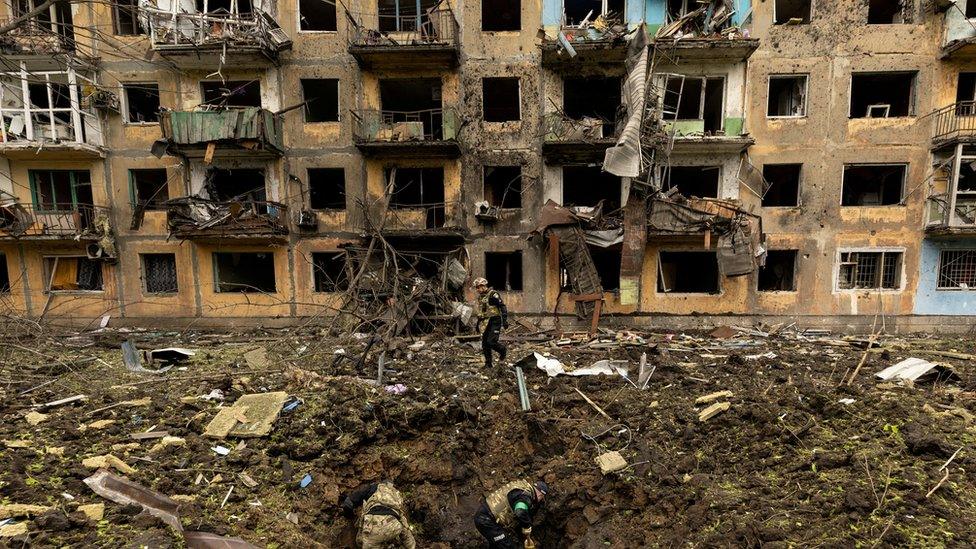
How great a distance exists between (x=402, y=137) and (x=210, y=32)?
756 centimetres

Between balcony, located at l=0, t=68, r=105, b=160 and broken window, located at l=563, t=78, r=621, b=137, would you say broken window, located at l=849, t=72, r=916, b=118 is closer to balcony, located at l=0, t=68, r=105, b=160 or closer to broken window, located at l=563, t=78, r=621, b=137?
broken window, located at l=563, t=78, r=621, b=137

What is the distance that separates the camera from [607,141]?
14320 millimetres

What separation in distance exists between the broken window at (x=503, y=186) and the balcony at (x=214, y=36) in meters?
8.52

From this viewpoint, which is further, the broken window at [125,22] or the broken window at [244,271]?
the broken window at [244,271]

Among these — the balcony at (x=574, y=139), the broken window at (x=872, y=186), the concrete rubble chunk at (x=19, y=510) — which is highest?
the balcony at (x=574, y=139)

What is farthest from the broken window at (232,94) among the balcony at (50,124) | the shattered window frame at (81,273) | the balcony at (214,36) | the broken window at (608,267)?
the broken window at (608,267)

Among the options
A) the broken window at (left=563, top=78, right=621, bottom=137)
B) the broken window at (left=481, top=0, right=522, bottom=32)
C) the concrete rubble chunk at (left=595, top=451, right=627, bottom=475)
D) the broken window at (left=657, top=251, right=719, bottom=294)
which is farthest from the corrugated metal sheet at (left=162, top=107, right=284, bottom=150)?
the broken window at (left=657, top=251, right=719, bottom=294)

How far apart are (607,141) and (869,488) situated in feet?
38.1

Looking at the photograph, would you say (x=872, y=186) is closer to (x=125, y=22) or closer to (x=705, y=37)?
(x=705, y=37)

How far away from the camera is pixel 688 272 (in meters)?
17.0

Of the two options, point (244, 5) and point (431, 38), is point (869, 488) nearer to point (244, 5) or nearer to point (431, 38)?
point (431, 38)

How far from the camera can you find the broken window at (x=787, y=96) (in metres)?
15.0

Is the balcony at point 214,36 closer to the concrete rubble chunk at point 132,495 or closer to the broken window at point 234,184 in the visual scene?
the broken window at point 234,184

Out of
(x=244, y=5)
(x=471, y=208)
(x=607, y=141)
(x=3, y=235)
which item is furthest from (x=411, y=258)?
(x=3, y=235)
